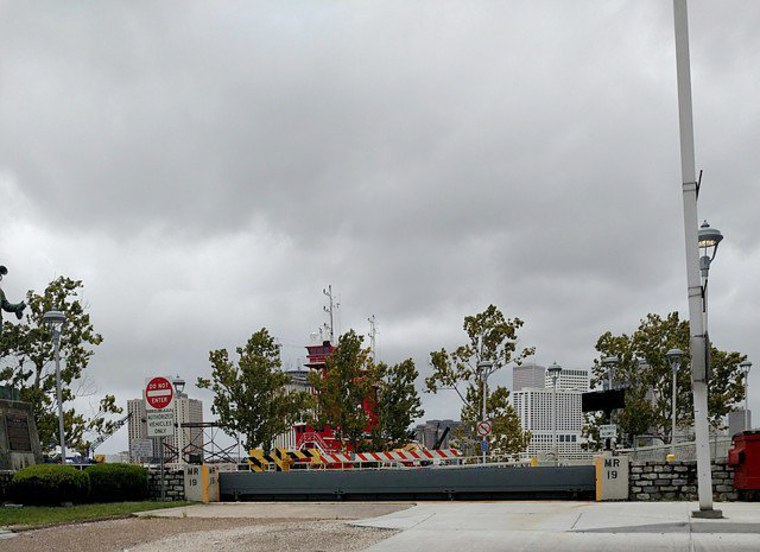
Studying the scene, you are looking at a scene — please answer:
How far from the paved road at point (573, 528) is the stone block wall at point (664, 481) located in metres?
1.67

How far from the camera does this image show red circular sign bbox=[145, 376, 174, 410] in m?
23.3

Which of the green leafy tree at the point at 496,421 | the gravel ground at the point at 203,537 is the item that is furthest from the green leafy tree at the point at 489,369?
the gravel ground at the point at 203,537

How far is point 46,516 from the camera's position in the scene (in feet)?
61.0

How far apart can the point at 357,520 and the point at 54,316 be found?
39.2 ft

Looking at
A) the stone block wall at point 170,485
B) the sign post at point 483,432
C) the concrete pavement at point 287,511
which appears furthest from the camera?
the sign post at point 483,432

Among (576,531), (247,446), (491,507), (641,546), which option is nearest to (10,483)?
(491,507)

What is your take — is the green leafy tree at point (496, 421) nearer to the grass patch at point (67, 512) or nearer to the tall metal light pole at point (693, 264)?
the grass patch at point (67, 512)

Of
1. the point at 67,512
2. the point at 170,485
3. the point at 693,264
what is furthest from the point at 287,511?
the point at 693,264

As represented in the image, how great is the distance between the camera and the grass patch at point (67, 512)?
688 inches

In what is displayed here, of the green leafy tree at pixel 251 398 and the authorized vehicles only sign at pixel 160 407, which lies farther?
the green leafy tree at pixel 251 398

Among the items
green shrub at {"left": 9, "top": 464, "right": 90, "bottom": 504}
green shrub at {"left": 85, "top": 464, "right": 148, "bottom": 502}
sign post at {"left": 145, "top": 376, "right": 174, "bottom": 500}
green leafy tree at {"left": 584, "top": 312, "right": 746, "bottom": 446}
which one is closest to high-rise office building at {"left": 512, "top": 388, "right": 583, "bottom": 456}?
green leafy tree at {"left": 584, "top": 312, "right": 746, "bottom": 446}

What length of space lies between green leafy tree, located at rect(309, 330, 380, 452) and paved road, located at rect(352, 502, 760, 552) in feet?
86.6

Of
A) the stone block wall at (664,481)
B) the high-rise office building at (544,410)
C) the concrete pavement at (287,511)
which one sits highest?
the stone block wall at (664,481)

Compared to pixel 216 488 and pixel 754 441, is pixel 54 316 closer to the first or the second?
pixel 216 488
